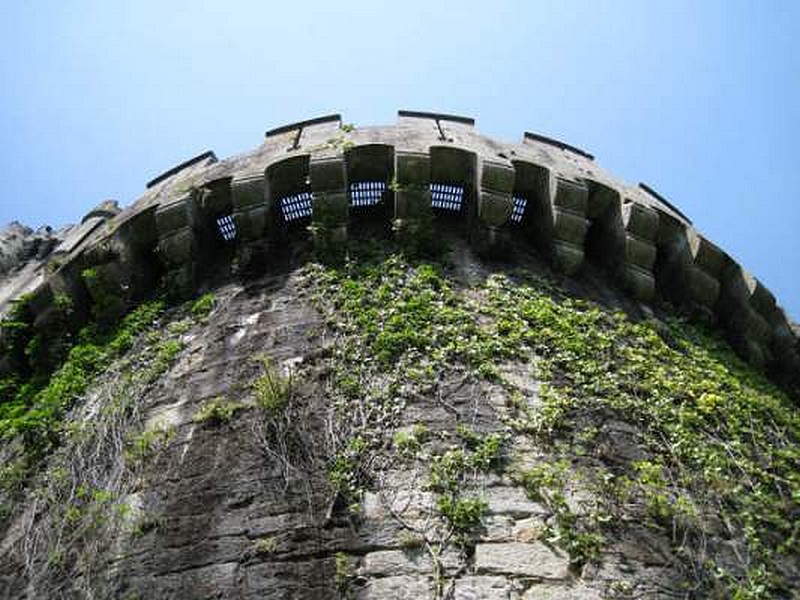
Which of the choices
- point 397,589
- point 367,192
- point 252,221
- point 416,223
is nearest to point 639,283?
point 416,223

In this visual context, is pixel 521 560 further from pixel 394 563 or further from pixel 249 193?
pixel 249 193

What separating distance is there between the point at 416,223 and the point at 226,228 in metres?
2.04

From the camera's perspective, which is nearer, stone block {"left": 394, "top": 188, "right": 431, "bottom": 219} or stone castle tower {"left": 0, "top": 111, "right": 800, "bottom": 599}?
stone castle tower {"left": 0, "top": 111, "right": 800, "bottom": 599}

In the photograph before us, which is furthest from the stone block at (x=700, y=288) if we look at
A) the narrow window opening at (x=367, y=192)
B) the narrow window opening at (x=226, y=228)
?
the narrow window opening at (x=226, y=228)

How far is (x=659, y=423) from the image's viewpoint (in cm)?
512

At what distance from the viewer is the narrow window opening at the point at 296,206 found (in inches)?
307

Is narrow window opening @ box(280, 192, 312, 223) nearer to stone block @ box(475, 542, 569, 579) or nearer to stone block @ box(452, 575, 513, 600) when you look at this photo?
stone block @ box(475, 542, 569, 579)

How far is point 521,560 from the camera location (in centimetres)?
386

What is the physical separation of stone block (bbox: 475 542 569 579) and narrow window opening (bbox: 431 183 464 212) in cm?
430

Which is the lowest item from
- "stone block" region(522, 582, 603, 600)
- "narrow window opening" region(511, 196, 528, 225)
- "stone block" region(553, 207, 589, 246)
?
"stone block" region(522, 582, 603, 600)

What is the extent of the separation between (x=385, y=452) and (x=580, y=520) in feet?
3.75

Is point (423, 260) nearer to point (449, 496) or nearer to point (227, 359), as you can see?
point (227, 359)

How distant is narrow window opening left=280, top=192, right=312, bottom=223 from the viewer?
779 centimetres

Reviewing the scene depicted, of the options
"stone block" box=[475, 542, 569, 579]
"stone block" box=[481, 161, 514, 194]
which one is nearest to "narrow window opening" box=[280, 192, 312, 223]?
"stone block" box=[481, 161, 514, 194]
